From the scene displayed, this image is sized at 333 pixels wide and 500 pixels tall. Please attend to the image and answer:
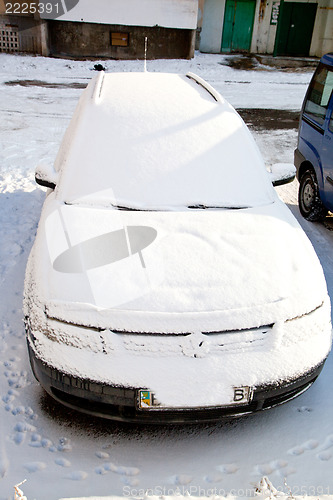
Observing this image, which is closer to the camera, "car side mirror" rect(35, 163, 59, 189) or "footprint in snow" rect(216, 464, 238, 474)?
"footprint in snow" rect(216, 464, 238, 474)

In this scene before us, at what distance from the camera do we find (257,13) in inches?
800

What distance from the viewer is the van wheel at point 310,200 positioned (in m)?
5.71

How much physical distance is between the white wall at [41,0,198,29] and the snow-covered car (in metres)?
15.5

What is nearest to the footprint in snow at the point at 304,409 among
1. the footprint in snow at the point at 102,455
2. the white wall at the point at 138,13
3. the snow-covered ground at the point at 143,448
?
the snow-covered ground at the point at 143,448

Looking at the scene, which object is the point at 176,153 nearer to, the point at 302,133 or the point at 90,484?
the point at 90,484

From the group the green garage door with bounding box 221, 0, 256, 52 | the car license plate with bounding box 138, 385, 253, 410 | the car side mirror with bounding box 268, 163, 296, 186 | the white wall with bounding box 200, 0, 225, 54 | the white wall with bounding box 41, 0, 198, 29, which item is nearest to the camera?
the car license plate with bounding box 138, 385, 253, 410

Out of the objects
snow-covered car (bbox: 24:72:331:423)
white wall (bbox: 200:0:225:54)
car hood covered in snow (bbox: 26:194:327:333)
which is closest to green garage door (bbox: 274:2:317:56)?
white wall (bbox: 200:0:225:54)

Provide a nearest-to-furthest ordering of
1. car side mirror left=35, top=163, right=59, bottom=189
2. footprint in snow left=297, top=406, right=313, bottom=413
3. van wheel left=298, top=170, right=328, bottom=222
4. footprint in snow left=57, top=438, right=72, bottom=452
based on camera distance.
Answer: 1. footprint in snow left=57, top=438, right=72, bottom=452
2. footprint in snow left=297, top=406, right=313, bottom=413
3. car side mirror left=35, top=163, right=59, bottom=189
4. van wheel left=298, top=170, right=328, bottom=222

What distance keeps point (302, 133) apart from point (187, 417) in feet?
15.0

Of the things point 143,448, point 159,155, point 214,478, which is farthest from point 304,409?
point 159,155

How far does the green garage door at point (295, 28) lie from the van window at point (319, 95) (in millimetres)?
16456

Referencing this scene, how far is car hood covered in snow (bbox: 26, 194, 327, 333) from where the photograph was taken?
2541mm

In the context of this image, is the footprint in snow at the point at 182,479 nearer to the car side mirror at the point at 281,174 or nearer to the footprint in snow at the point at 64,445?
the footprint in snow at the point at 64,445

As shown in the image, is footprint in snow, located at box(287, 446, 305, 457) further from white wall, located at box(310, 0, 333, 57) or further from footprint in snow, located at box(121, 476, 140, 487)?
white wall, located at box(310, 0, 333, 57)
